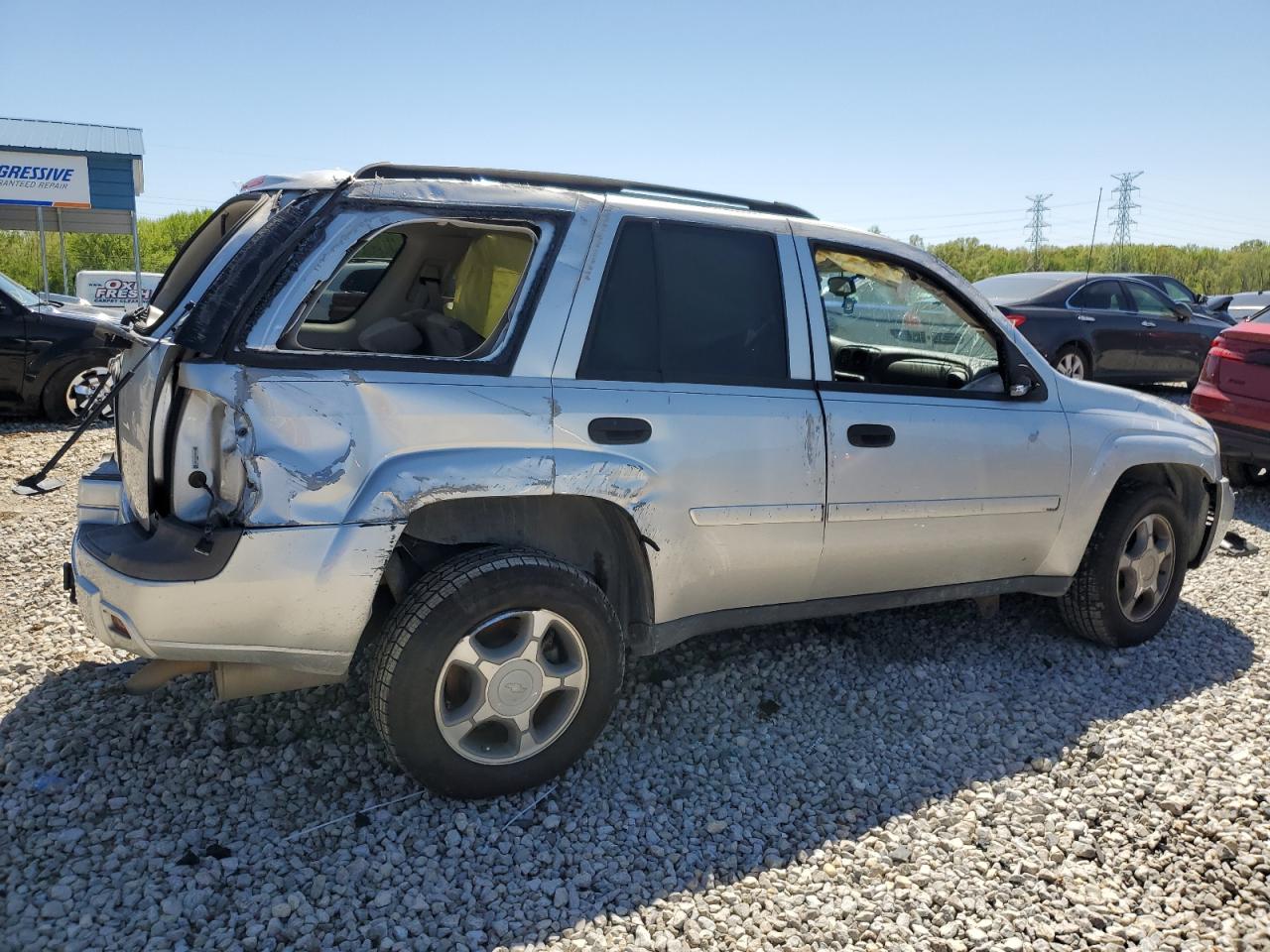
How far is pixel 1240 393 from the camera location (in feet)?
24.4

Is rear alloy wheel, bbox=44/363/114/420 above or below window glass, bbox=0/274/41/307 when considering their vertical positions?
below

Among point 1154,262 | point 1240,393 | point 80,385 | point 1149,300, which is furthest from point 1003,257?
point 80,385

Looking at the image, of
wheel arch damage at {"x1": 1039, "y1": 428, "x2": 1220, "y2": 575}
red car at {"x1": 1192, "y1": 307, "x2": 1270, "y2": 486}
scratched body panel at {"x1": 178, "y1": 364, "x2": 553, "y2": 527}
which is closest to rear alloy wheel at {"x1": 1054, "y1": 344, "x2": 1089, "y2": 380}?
red car at {"x1": 1192, "y1": 307, "x2": 1270, "y2": 486}

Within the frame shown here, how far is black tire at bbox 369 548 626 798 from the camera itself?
2850 millimetres

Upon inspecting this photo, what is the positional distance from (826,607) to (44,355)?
26.6ft

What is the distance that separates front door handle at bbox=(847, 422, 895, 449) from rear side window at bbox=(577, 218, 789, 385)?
0.33 meters

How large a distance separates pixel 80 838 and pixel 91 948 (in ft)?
1.69

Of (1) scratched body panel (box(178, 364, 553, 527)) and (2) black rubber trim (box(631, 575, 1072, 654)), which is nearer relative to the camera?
(1) scratched body panel (box(178, 364, 553, 527))

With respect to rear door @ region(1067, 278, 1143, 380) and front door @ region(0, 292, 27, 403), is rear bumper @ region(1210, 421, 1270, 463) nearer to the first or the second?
rear door @ region(1067, 278, 1143, 380)

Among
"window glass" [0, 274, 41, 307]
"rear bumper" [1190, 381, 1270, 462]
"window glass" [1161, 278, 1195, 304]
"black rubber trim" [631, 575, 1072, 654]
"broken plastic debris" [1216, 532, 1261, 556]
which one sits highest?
"window glass" [1161, 278, 1195, 304]

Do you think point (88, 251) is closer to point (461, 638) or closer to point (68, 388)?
point (68, 388)

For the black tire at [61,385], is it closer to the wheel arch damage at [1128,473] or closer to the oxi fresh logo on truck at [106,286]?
the wheel arch damage at [1128,473]

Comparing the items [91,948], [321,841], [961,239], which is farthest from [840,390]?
[961,239]

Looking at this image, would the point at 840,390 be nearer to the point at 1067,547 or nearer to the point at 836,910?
the point at 1067,547
